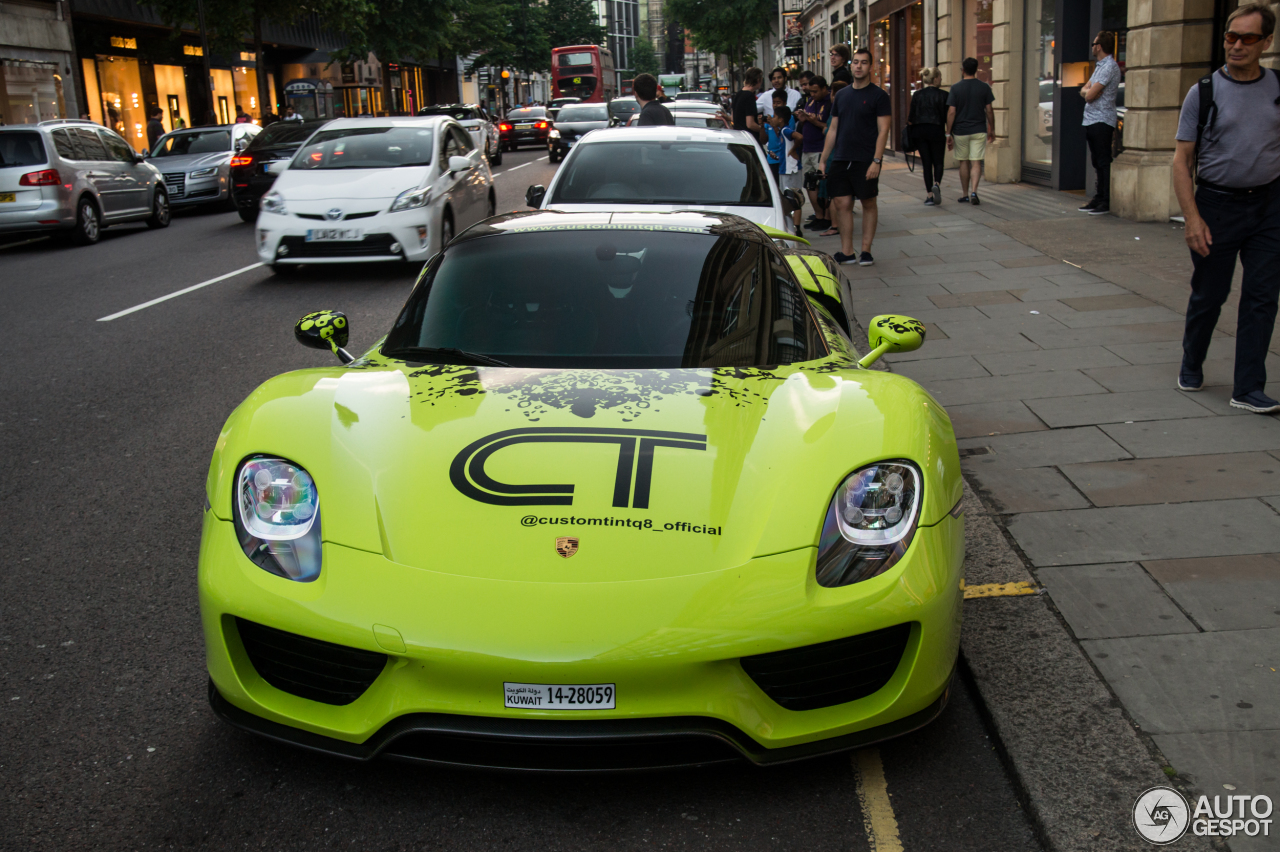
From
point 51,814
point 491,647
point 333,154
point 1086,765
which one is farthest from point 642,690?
point 333,154

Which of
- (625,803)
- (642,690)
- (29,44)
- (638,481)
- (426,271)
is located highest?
(29,44)

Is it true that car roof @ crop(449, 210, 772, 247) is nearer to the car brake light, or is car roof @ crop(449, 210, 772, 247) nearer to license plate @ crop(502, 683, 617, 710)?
license plate @ crop(502, 683, 617, 710)

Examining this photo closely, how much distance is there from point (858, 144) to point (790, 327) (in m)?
7.43

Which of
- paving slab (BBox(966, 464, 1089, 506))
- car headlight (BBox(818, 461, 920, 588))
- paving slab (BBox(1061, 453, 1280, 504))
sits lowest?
paving slab (BBox(966, 464, 1089, 506))

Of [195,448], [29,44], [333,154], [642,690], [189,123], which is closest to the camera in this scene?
[642,690]

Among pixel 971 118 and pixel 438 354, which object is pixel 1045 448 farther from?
pixel 971 118

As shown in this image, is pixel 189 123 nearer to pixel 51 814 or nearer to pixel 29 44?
pixel 29 44

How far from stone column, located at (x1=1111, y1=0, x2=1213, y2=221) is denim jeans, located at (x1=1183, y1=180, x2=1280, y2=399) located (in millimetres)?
7414

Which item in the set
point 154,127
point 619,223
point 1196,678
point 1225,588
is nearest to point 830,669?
point 1196,678

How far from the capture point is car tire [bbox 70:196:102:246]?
16.2 m

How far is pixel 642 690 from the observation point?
8.03 ft

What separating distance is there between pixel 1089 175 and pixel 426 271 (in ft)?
43.9

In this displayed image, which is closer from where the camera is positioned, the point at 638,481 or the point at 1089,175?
the point at 638,481

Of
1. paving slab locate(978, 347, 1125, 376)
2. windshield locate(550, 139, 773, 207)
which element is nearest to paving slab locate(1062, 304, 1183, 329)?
paving slab locate(978, 347, 1125, 376)
